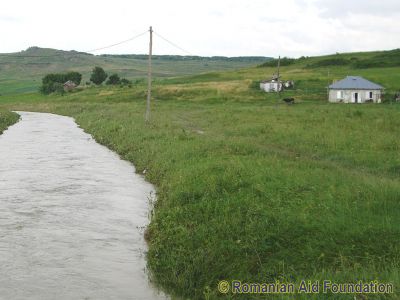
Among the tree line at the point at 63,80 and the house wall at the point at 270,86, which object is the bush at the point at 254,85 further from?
the tree line at the point at 63,80

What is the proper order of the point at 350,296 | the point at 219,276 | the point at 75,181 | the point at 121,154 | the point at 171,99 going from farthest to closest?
1. the point at 171,99
2. the point at 121,154
3. the point at 75,181
4. the point at 219,276
5. the point at 350,296

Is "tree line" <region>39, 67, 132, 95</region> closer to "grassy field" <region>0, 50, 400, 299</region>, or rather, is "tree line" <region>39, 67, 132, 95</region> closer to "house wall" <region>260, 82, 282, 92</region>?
"house wall" <region>260, 82, 282, 92</region>

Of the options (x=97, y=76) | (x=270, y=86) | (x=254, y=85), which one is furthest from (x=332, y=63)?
(x=97, y=76)

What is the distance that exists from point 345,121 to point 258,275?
2761cm

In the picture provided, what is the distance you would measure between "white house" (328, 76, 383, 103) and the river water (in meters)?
A: 50.7

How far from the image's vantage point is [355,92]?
235 feet

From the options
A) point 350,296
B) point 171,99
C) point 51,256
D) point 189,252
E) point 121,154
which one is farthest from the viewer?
point 171,99

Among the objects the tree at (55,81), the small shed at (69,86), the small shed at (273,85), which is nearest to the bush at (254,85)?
the small shed at (273,85)

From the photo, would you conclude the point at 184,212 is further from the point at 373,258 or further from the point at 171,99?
the point at 171,99

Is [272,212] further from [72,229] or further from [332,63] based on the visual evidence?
[332,63]

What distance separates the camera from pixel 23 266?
11.7 meters

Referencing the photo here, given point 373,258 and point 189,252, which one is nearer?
point 373,258

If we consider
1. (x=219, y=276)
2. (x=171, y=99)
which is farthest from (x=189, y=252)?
(x=171, y=99)

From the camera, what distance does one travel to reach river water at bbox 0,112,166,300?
10820 mm
